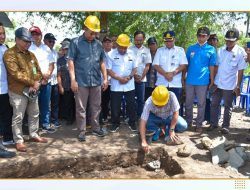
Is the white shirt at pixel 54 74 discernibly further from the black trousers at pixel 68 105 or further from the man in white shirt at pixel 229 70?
the man in white shirt at pixel 229 70

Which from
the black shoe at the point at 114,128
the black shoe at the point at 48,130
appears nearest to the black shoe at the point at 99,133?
the black shoe at the point at 114,128

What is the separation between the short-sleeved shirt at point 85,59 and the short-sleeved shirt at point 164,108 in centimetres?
94

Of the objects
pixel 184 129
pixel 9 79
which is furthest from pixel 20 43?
pixel 184 129

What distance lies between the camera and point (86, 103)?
5.29 meters

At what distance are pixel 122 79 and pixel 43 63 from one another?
1354mm

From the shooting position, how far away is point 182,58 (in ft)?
18.8

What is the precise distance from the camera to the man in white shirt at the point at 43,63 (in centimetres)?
544

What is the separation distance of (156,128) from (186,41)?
3.03 m

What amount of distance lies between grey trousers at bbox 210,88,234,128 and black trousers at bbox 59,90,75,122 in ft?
8.47

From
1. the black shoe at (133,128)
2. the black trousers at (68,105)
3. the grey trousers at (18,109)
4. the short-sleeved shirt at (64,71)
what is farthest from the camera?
the black trousers at (68,105)

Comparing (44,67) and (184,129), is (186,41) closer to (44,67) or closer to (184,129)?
(184,129)

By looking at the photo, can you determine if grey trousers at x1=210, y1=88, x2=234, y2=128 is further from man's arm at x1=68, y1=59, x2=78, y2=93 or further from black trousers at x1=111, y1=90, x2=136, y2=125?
man's arm at x1=68, y1=59, x2=78, y2=93

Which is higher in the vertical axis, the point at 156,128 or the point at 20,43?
the point at 20,43
